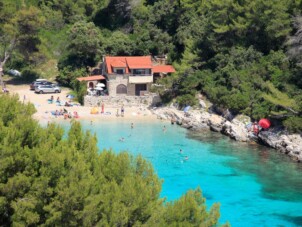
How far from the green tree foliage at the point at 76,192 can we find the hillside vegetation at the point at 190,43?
23109 mm

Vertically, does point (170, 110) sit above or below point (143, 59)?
below

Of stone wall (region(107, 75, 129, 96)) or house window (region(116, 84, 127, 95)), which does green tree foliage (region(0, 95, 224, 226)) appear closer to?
stone wall (region(107, 75, 129, 96))

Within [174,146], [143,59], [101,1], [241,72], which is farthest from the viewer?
[101,1]

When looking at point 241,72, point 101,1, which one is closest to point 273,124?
point 241,72

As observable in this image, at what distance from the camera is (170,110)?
161ft

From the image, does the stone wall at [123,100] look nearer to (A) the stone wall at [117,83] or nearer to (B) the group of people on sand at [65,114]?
(A) the stone wall at [117,83]

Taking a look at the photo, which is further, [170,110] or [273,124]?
[170,110]

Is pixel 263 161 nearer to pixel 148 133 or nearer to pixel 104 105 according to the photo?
pixel 148 133

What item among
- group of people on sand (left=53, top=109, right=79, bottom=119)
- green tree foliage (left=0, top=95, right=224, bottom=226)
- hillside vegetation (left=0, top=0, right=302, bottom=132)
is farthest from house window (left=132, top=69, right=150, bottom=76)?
green tree foliage (left=0, top=95, right=224, bottom=226)

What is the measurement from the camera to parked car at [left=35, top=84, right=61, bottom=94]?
54287 millimetres

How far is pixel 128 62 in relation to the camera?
53.6m

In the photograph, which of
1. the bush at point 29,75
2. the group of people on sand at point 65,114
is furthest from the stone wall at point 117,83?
the bush at point 29,75

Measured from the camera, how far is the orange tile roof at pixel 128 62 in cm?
5306

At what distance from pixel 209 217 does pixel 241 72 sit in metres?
31.9
